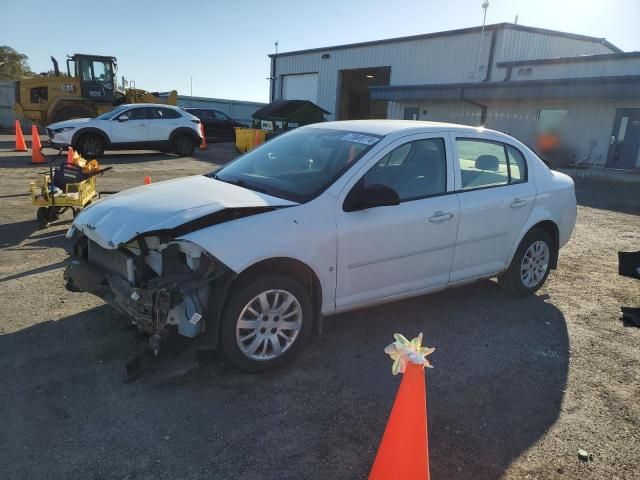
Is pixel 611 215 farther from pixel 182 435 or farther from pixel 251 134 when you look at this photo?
pixel 251 134

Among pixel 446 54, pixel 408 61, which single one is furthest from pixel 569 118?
pixel 408 61

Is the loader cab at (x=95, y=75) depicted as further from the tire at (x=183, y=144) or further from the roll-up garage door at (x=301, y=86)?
the roll-up garage door at (x=301, y=86)

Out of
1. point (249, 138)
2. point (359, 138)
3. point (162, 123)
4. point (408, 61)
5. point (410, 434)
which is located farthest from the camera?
point (408, 61)

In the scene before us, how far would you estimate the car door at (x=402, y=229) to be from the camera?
359 cm

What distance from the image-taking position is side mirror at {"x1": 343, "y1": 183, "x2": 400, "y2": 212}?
3.47 m

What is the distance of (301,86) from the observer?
35.3m

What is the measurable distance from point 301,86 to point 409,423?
1391 inches

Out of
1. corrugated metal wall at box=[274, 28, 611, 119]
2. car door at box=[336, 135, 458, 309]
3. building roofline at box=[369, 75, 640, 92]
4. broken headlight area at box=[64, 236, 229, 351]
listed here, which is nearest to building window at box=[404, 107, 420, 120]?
building roofline at box=[369, 75, 640, 92]

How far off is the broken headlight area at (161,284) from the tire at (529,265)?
318 centimetres

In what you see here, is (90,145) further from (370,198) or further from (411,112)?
(411,112)

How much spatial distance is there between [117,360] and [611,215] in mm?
9907

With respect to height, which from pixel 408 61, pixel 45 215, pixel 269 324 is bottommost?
pixel 45 215

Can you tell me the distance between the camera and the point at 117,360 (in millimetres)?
3498

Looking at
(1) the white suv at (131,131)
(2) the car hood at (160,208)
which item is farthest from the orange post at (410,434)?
(1) the white suv at (131,131)
